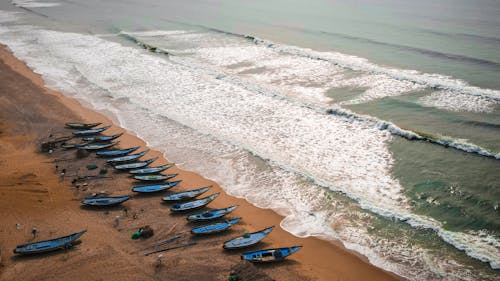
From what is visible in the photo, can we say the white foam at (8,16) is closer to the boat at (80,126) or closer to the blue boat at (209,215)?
the boat at (80,126)

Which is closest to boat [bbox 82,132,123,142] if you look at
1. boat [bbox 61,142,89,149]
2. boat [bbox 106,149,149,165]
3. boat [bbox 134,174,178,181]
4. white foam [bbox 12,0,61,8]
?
boat [bbox 61,142,89,149]

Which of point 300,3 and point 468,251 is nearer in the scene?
point 468,251

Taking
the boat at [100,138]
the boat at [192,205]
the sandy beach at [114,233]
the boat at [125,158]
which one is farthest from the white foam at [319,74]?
the sandy beach at [114,233]

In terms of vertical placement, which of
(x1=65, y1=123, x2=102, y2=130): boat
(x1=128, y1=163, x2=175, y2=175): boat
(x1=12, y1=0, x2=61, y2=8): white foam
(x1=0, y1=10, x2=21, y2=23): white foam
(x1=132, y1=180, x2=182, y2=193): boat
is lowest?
(x1=132, y1=180, x2=182, y2=193): boat

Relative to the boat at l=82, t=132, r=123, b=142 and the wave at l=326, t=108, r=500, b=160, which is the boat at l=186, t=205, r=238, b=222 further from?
the wave at l=326, t=108, r=500, b=160

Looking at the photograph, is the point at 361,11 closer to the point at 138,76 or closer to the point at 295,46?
the point at 295,46

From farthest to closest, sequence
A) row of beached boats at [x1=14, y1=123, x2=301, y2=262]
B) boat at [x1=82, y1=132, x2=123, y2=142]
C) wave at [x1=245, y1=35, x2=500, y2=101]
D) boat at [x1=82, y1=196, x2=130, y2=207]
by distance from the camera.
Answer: wave at [x1=245, y1=35, x2=500, y2=101], boat at [x1=82, y1=132, x2=123, y2=142], boat at [x1=82, y1=196, x2=130, y2=207], row of beached boats at [x1=14, y1=123, x2=301, y2=262]

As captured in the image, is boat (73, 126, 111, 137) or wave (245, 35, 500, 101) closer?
boat (73, 126, 111, 137)

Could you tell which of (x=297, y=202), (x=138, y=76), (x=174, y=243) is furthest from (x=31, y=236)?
(x=138, y=76)
